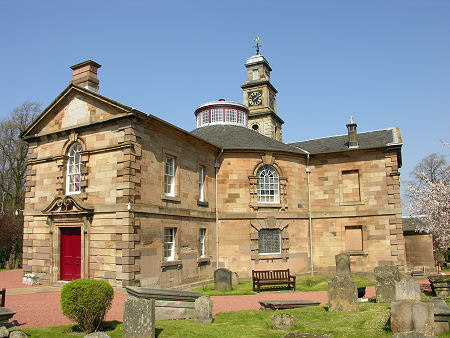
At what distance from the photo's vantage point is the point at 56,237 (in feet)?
57.2

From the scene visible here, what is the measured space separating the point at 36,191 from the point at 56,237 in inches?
118

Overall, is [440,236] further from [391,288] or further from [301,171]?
[301,171]

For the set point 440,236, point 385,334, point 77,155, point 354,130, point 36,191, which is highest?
point 354,130

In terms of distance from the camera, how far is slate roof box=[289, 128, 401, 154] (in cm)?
2348

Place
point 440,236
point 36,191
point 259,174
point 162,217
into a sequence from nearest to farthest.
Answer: point 440,236 < point 162,217 < point 36,191 < point 259,174

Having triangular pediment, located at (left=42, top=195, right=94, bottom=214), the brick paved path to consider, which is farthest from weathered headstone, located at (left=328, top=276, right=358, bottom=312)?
triangular pediment, located at (left=42, top=195, right=94, bottom=214)

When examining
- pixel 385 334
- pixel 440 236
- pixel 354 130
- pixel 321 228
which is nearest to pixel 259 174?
pixel 321 228

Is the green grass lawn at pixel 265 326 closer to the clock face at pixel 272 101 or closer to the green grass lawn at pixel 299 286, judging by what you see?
the green grass lawn at pixel 299 286

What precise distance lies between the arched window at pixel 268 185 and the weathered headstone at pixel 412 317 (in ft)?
47.5

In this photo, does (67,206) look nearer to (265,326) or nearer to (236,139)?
(265,326)

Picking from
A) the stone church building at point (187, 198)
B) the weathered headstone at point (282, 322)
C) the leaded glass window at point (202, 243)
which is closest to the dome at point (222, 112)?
the stone church building at point (187, 198)

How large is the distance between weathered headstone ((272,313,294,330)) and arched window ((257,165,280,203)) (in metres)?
13.0

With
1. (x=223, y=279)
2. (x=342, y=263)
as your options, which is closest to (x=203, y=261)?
(x=223, y=279)

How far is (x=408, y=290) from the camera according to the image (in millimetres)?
11344
